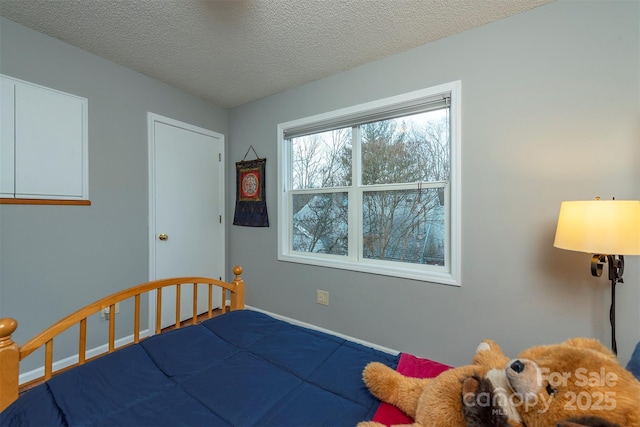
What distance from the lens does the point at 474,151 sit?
1801 mm

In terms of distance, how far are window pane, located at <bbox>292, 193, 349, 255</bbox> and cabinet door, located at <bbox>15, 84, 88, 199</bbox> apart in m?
1.83

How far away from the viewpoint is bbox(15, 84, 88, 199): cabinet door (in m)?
1.79

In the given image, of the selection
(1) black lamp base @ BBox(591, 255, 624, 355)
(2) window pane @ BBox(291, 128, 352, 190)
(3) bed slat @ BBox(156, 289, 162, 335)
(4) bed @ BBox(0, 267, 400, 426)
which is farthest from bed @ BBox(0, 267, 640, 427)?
(2) window pane @ BBox(291, 128, 352, 190)

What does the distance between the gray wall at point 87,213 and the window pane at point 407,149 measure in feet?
6.78

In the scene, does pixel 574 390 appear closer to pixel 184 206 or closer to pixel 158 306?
pixel 158 306

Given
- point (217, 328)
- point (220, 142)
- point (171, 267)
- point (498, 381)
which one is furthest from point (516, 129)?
point (171, 267)

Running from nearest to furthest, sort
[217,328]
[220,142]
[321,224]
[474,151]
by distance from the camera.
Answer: [217,328] → [474,151] → [321,224] → [220,142]

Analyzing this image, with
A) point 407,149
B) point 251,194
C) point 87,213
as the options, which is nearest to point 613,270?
point 407,149

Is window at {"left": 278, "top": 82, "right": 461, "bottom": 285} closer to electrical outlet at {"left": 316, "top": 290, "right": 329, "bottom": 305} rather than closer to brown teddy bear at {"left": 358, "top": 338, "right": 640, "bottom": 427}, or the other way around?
electrical outlet at {"left": 316, "top": 290, "right": 329, "bottom": 305}

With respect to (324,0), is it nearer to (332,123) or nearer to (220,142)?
(332,123)

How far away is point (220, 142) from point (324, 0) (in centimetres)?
205

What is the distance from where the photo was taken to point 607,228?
1.11m

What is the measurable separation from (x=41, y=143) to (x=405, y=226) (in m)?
2.83

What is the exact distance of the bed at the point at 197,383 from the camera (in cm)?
84
